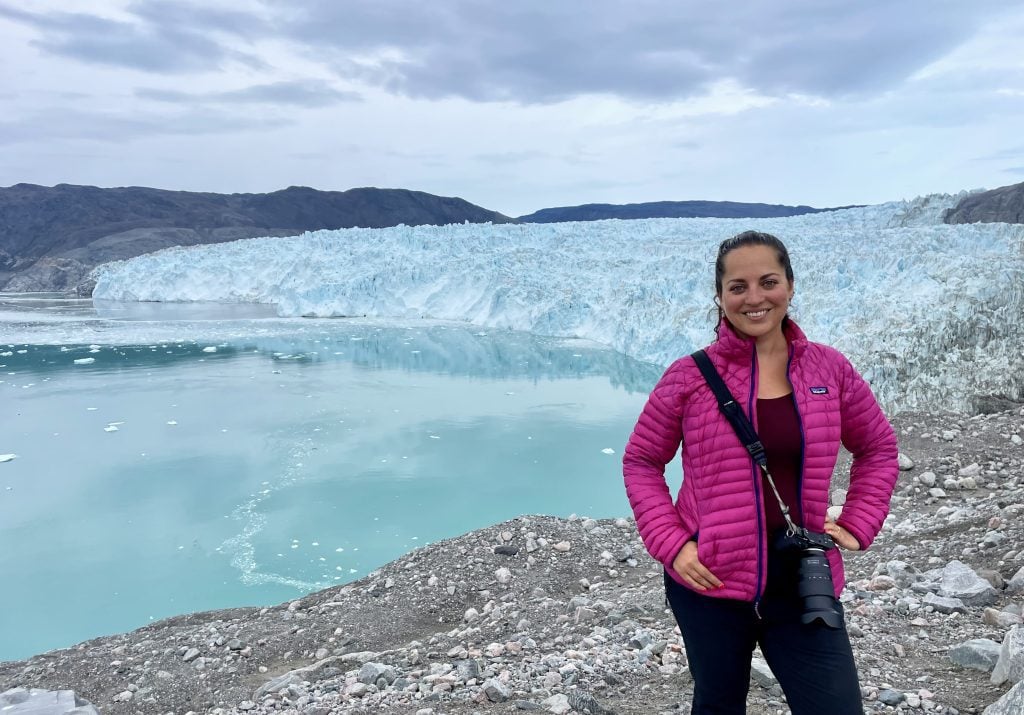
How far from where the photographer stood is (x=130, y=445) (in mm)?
8977

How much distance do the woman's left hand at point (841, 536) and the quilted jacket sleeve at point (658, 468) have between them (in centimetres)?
28

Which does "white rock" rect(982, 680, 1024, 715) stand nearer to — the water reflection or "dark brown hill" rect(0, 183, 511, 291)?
the water reflection

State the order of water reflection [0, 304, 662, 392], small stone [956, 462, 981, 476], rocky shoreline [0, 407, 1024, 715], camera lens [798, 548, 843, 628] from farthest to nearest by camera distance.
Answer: water reflection [0, 304, 662, 392] → small stone [956, 462, 981, 476] → rocky shoreline [0, 407, 1024, 715] → camera lens [798, 548, 843, 628]

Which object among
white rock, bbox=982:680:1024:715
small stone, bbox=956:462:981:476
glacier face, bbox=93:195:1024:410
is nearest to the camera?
white rock, bbox=982:680:1024:715

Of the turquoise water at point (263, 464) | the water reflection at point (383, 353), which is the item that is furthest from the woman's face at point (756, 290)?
the water reflection at point (383, 353)

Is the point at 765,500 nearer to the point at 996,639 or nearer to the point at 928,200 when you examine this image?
the point at 996,639

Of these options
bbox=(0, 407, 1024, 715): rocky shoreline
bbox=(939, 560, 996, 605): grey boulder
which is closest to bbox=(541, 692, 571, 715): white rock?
bbox=(0, 407, 1024, 715): rocky shoreline

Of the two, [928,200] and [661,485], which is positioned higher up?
[928,200]

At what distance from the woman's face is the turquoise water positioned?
4.42 metres

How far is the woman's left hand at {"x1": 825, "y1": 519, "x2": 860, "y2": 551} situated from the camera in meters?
1.50

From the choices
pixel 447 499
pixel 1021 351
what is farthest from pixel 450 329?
pixel 1021 351

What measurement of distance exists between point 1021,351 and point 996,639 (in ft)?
18.8

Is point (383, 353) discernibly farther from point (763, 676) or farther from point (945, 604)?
point (763, 676)

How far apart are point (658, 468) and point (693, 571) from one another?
23cm
